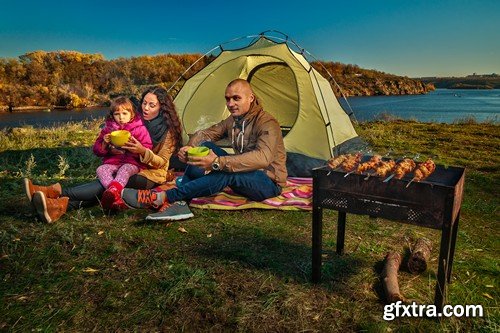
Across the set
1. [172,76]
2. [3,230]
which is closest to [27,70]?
[172,76]

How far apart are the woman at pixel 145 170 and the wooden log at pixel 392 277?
9.39ft

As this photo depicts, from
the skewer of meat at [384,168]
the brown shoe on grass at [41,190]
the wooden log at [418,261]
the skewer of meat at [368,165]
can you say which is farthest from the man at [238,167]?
the wooden log at [418,261]

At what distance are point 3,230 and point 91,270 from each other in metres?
1.30

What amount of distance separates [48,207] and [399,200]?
339 centimetres

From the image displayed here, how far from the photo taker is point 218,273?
2.97m

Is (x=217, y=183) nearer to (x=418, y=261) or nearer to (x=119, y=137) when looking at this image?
(x=119, y=137)

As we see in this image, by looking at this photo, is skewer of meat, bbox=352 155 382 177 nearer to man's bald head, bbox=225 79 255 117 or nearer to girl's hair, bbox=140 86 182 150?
man's bald head, bbox=225 79 255 117

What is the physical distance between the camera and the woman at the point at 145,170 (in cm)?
381

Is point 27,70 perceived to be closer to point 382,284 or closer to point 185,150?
point 185,150

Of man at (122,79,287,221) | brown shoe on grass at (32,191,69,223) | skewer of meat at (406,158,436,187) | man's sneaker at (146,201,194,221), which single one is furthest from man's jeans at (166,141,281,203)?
skewer of meat at (406,158,436,187)

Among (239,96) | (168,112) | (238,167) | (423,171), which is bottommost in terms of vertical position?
(238,167)

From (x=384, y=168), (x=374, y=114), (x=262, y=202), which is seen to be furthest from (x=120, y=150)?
(x=374, y=114)

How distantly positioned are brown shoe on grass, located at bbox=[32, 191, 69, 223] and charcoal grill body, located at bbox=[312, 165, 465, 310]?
2.77 meters

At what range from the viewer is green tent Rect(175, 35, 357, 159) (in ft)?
20.9
